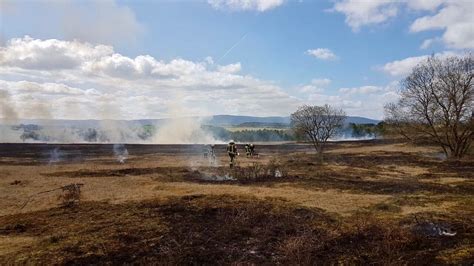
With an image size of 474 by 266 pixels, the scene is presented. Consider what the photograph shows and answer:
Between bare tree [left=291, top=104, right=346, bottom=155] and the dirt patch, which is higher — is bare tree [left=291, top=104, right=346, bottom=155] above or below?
above

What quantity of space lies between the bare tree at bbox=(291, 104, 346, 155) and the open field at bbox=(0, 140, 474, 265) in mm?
21707

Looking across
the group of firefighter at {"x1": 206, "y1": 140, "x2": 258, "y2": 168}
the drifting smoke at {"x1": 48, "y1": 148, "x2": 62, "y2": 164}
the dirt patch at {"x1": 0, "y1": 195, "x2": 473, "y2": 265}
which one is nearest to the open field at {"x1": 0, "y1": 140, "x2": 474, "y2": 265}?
the dirt patch at {"x1": 0, "y1": 195, "x2": 473, "y2": 265}

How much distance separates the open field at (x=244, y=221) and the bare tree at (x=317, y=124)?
71.2 feet

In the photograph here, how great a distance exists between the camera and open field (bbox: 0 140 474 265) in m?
12.2

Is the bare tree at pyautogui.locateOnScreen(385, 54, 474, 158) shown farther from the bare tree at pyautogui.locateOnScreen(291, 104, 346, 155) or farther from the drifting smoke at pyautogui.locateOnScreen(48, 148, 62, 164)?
the drifting smoke at pyautogui.locateOnScreen(48, 148, 62, 164)

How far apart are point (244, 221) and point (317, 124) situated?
35.1 metres

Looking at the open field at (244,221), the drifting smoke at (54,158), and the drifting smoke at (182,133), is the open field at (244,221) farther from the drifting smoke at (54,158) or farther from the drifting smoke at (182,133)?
the drifting smoke at (182,133)

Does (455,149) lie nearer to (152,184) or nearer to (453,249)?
(152,184)

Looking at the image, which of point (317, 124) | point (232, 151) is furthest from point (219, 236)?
point (317, 124)

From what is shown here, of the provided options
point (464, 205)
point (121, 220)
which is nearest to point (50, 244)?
point (121, 220)

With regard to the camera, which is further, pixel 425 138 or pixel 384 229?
pixel 425 138

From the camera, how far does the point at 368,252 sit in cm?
1223

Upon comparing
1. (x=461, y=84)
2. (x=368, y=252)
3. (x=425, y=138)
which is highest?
(x=461, y=84)

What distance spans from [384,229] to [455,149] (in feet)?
104
